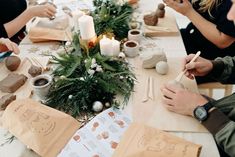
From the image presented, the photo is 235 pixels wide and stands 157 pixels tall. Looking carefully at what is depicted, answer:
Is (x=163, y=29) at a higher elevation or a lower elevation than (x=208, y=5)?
lower

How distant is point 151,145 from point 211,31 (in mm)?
839

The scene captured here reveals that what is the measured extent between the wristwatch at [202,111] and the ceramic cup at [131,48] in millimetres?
447

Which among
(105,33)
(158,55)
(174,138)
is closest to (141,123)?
(174,138)

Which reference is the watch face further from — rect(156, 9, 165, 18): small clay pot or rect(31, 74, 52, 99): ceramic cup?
rect(156, 9, 165, 18): small clay pot

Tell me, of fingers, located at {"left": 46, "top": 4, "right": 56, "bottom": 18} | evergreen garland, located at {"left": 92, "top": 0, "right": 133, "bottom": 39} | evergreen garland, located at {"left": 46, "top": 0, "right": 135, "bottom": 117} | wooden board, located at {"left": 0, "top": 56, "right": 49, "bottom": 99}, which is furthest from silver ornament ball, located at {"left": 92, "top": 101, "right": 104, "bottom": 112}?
fingers, located at {"left": 46, "top": 4, "right": 56, "bottom": 18}

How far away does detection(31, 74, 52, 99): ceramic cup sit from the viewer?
1.04m

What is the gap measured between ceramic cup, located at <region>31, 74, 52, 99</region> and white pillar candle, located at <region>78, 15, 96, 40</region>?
0.29 meters

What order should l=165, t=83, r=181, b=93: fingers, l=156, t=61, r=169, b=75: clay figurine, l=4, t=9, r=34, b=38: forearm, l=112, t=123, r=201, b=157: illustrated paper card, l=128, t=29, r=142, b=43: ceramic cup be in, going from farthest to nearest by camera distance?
l=4, t=9, r=34, b=38: forearm
l=128, t=29, r=142, b=43: ceramic cup
l=156, t=61, r=169, b=75: clay figurine
l=165, t=83, r=181, b=93: fingers
l=112, t=123, r=201, b=157: illustrated paper card

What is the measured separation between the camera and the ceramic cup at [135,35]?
1382 mm

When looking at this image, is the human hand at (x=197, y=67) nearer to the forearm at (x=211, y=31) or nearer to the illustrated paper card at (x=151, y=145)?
the forearm at (x=211, y=31)

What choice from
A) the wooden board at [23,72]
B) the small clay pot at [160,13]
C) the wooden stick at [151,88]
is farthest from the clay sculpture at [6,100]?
the small clay pot at [160,13]

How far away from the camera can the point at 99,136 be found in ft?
3.00

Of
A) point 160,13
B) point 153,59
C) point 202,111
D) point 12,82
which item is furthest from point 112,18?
point 202,111

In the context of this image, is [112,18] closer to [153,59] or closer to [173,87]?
[153,59]
